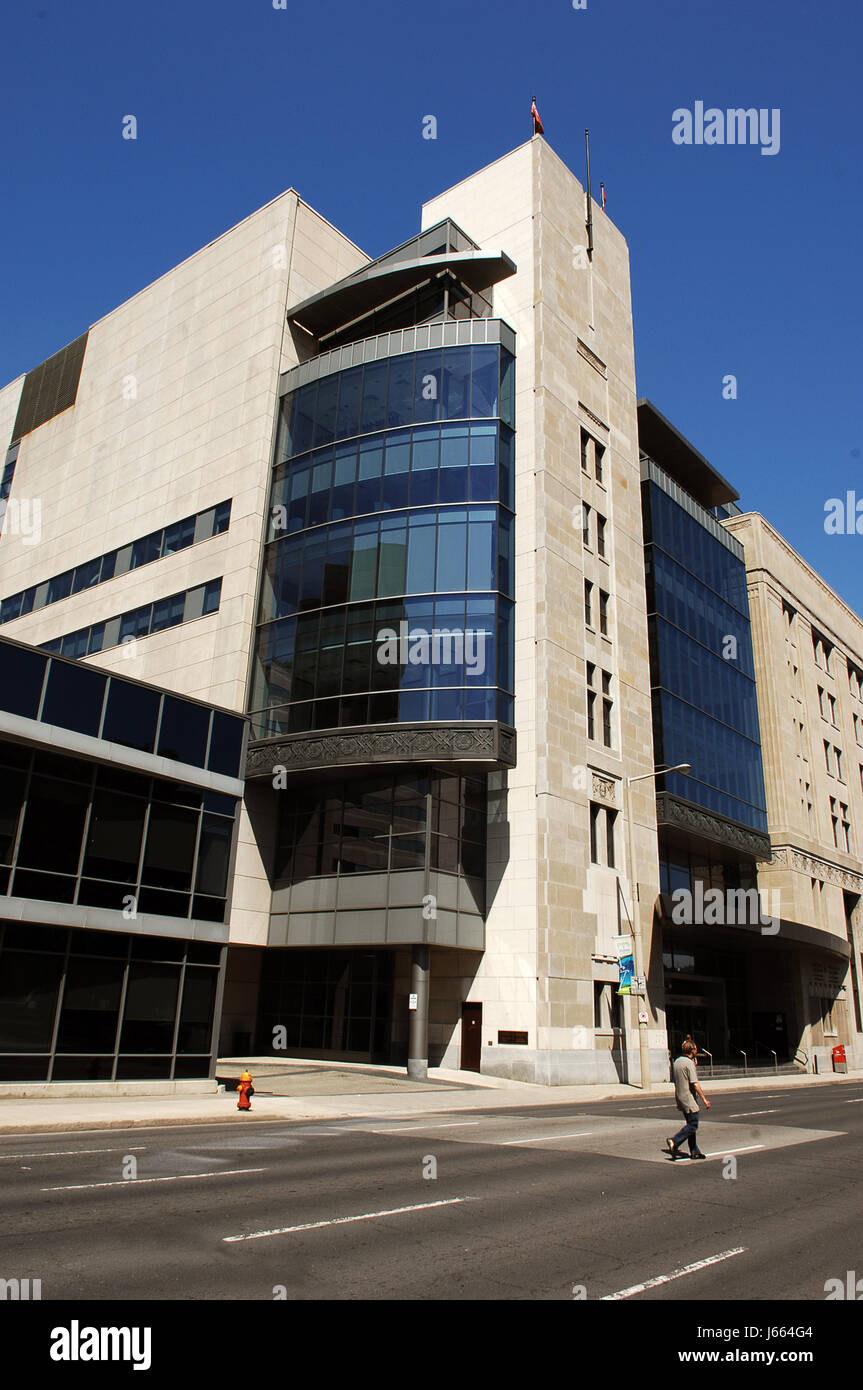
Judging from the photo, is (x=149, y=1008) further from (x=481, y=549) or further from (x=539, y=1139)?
(x=481, y=549)

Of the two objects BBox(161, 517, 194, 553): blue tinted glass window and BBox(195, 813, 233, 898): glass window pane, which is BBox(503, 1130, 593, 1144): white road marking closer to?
BBox(195, 813, 233, 898): glass window pane

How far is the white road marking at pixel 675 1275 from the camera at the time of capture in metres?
6.69

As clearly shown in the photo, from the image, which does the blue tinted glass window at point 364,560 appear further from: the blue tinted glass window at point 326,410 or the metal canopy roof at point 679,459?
the metal canopy roof at point 679,459

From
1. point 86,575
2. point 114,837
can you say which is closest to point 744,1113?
point 114,837

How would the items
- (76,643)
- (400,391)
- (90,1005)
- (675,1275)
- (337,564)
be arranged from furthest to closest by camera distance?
(76,643)
(400,391)
(337,564)
(90,1005)
(675,1275)

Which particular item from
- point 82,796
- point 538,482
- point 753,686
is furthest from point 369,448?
point 753,686

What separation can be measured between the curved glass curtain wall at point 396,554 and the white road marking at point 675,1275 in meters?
24.1

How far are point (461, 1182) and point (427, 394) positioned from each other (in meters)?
30.5

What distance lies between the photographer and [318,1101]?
74.4ft

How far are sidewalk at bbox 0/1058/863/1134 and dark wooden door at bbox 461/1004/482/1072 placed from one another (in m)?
0.69

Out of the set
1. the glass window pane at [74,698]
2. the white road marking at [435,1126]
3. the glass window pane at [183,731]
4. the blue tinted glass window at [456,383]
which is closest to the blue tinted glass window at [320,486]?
the blue tinted glass window at [456,383]

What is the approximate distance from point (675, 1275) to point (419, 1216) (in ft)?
9.50

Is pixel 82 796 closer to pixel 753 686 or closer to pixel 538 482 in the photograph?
pixel 538 482
